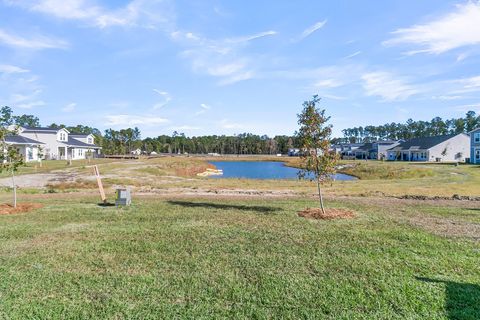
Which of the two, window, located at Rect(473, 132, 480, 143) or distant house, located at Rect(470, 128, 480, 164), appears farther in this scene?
distant house, located at Rect(470, 128, 480, 164)

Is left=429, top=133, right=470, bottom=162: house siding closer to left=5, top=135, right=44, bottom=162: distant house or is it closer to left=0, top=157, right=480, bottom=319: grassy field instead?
left=0, top=157, right=480, bottom=319: grassy field

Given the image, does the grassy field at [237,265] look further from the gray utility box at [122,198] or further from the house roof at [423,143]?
the house roof at [423,143]

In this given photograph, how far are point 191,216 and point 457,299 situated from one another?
9299 millimetres

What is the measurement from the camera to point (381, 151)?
103562 millimetres

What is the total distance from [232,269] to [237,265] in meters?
0.27

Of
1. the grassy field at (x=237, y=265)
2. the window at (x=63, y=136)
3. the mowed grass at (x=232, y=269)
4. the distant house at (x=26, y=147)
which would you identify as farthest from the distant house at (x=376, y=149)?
the mowed grass at (x=232, y=269)

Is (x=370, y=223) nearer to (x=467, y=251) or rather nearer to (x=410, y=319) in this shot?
(x=467, y=251)

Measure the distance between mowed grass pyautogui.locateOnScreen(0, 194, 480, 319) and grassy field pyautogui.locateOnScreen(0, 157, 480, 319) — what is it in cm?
3

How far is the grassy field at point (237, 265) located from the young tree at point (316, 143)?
2177 mm

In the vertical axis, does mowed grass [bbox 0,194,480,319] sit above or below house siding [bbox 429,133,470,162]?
below

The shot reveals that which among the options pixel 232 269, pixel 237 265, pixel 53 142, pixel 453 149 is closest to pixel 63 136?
pixel 53 142

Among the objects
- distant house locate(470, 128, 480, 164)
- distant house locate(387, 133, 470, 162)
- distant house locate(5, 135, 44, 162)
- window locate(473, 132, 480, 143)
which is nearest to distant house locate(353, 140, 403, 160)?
distant house locate(387, 133, 470, 162)

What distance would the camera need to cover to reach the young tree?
14781 mm

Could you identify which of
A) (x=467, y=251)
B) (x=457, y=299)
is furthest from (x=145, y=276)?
(x=467, y=251)
